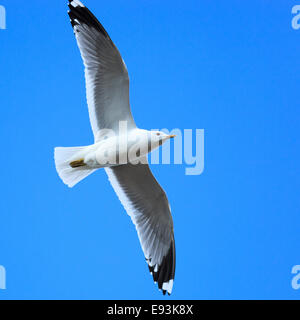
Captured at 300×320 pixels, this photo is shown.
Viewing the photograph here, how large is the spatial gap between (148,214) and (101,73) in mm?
1078

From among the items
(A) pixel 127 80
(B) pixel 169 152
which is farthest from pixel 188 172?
(A) pixel 127 80

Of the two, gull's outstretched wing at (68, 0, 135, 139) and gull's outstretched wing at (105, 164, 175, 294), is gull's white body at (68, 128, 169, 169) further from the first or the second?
gull's outstretched wing at (105, 164, 175, 294)

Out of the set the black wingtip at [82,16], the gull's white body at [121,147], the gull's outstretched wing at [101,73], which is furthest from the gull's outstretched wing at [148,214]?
the black wingtip at [82,16]

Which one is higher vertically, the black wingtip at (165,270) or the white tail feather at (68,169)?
the white tail feather at (68,169)

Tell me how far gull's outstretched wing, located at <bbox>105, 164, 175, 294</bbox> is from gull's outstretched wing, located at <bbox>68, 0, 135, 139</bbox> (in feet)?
1.33

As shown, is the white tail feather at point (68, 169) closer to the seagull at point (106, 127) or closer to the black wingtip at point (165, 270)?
the seagull at point (106, 127)

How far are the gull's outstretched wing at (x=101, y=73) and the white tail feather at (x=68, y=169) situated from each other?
23 cm

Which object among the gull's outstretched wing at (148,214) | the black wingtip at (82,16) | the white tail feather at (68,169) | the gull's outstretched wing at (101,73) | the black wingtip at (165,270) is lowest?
the black wingtip at (165,270)

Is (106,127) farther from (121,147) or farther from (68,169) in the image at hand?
(68,169)

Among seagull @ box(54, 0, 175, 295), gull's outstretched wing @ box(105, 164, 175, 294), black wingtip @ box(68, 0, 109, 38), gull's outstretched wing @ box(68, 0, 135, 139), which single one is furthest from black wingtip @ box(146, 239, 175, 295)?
black wingtip @ box(68, 0, 109, 38)

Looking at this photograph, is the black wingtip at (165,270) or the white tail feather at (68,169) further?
the black wingtip at (165,270)

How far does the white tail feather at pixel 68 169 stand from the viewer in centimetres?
358

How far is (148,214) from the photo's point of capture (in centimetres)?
389

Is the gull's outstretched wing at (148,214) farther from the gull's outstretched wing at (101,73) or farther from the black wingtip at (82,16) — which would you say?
the black wingtip at (82,16)
